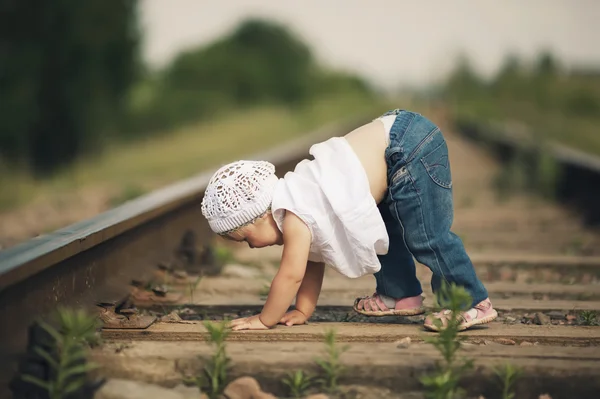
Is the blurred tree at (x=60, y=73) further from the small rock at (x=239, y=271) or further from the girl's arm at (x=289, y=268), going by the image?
the girl's arm at (x=289, y=268)

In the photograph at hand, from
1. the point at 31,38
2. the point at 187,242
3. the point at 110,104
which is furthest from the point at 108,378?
the point at 110,104

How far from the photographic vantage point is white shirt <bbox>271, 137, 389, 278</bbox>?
2.85m

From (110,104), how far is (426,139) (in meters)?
15.1

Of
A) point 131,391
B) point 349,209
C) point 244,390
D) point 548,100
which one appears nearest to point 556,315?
point 349,209

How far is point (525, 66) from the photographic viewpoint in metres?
22.7

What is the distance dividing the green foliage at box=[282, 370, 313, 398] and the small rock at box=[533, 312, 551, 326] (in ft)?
3.64

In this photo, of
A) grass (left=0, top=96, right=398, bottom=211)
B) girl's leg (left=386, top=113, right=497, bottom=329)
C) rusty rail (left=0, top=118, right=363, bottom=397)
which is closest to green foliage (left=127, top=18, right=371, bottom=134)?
grass (left=0, top=96, right=398, bottom=211)

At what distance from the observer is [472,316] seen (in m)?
2.93

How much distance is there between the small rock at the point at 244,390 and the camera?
235cm

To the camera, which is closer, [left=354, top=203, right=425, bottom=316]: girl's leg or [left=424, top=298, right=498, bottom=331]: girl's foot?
[left=424, top=298, right=498, bottom=331]: girl's foot

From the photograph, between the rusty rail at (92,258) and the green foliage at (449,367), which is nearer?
the green foliage at (449,367)

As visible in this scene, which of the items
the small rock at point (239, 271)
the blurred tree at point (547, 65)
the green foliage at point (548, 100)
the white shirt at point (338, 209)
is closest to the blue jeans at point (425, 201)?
the white shirt at point (338, 209)

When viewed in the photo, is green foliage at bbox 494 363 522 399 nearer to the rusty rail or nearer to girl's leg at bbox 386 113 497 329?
girl's leg at bbox 386 113 497 329

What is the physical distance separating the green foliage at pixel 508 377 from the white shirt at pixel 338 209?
2.29 ft
